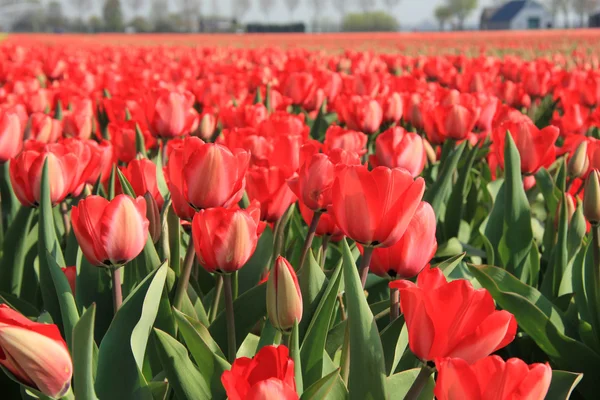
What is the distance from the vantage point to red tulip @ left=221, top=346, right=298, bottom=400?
2.22ft

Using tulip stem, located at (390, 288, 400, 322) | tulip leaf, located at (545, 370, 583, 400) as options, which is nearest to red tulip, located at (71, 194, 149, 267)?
tulip stem, located at (390, 288, 400, 322)

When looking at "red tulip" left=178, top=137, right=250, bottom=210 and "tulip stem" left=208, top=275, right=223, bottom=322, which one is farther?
"tulip stem" left=208, top=275, right=223, bottom=322

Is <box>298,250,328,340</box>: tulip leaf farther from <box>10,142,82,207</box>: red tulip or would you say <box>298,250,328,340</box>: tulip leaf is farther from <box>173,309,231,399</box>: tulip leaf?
<box>10,142,82,207</box>: red tulip

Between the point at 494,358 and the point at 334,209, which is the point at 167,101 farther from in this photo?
the point at 494,358

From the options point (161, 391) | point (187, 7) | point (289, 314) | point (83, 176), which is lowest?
point (161, 391)

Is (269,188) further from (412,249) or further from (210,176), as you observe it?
(412,249)

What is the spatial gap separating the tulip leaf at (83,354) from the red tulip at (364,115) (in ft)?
5.87

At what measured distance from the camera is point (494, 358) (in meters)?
0.69

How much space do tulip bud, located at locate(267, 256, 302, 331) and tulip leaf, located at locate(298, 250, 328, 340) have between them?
0.71 feet

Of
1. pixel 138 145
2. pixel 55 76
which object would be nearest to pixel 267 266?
pixel 138 145

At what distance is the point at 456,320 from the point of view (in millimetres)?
785

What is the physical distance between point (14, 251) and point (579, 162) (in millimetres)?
1540

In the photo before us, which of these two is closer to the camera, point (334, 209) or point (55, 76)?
point (334, 209)

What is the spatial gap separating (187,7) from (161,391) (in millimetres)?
125869
